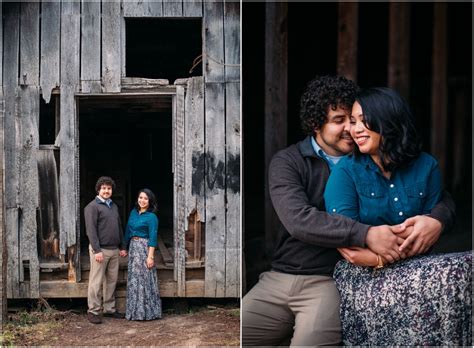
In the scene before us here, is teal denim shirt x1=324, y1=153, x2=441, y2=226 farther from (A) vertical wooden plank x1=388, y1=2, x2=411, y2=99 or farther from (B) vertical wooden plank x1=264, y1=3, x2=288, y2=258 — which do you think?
(A) vertical wooden plank x1=388, y1=2, x2=411, y2=99

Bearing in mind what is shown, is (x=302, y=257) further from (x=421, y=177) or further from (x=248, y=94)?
(x=248, y=94)

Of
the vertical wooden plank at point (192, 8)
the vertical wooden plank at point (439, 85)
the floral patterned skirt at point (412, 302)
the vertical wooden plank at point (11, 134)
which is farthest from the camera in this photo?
the vertical wooden plank at point (439, 85)

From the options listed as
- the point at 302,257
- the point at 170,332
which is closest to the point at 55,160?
the point at 170,332

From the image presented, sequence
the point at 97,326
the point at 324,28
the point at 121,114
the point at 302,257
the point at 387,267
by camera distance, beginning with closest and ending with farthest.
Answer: the point at 387,267 < the point at 302,257 < the point at 97,326 < the point at 121,114 < the point at 324,28

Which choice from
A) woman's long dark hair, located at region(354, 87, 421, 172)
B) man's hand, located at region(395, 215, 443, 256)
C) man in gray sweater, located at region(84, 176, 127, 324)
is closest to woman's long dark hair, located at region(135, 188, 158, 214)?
man in gray sweater, located at region(84, 176, 127, 324)

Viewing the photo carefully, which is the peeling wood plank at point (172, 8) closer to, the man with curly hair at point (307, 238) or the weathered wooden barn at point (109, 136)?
the weathered wooden barn at point (109, 136)

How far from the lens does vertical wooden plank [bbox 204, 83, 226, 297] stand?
11.2 ft

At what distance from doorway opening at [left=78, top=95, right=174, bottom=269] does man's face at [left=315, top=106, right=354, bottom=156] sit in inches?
34.5

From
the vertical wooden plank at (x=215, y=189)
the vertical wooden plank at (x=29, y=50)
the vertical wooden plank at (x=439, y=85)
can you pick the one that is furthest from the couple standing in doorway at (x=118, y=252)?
the vertical wooden plank at (x=439, y=85)

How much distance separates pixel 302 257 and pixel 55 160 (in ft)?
4.60

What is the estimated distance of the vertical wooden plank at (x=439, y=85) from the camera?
5816mm

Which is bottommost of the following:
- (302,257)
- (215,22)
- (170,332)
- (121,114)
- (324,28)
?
(170,332)

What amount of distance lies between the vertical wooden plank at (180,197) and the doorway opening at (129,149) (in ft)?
0.12

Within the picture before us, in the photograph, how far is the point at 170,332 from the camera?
335 centimetres
